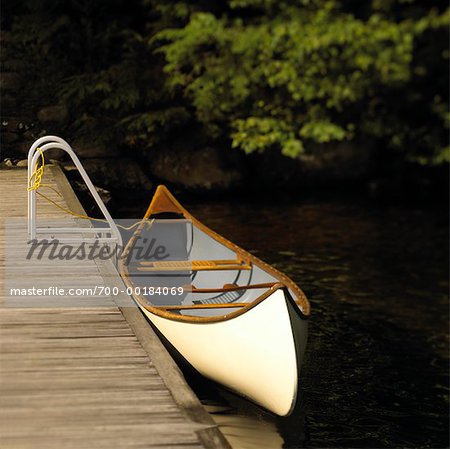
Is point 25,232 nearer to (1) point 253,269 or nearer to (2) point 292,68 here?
(1) point 253,269

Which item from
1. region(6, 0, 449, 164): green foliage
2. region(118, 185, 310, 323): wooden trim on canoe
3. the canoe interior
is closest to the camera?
region(118, 185, 310, 323): wooden trim on canoe

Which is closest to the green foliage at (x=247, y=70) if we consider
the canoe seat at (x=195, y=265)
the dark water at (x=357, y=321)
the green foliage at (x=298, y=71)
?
the green foliage at (x=298, y=71)

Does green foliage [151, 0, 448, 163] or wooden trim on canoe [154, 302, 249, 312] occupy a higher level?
green foliage [151, 0, 448, 163]

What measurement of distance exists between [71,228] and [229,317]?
1924 mm

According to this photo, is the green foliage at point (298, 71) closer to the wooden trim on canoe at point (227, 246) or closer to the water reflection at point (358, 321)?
the water reflection at point (358, 321)

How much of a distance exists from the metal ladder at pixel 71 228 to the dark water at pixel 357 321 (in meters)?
1.52

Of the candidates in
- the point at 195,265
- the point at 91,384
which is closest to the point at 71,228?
the point at 195,265

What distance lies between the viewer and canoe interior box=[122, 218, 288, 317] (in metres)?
8.62

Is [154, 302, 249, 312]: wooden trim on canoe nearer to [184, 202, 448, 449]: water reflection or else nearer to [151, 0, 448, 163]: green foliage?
[184, 202, 448, 449]: water reflection

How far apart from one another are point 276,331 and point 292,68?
1154 cm

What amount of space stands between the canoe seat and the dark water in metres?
1.24

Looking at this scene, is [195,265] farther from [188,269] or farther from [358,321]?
[358,321]

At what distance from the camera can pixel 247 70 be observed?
1791cm

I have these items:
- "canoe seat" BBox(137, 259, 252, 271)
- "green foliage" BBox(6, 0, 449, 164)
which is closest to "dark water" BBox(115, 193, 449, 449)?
"canoe seat" BBox(137, 259, 252, 271)
